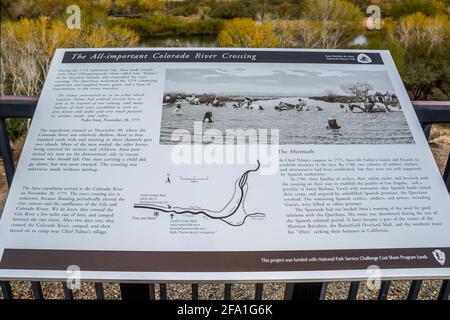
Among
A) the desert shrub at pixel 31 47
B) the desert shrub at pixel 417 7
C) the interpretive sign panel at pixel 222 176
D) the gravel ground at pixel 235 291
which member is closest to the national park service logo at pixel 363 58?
the interpretive sign panel at pixel 222 176

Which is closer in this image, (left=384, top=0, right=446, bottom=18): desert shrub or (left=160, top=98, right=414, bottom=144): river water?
(left=160, top=98, right=414, bottom=144): river water

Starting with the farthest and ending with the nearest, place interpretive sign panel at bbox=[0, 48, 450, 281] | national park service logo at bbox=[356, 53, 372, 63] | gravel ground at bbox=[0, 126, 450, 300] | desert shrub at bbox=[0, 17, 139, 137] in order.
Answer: desert shrub at bbox=[0, 17, 139, 137], gravel ground at bbox=[0, 126, 450, 300], national park service logo at bbox=[356, 53, 372, 63], interpretive sign panel at bbox=[0, 48, 450, 281]

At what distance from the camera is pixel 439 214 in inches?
42.5

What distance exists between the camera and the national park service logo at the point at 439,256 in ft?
3.31

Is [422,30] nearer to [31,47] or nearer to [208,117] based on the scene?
[31,47]

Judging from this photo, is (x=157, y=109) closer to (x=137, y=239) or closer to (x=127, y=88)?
(x=127, y=88)

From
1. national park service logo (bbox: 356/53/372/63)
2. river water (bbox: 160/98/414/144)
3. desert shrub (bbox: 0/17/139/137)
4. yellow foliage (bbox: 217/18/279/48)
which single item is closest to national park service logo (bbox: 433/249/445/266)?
river water (bbox: 160/98/414/144)

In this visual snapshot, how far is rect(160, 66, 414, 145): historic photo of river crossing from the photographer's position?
119 cm

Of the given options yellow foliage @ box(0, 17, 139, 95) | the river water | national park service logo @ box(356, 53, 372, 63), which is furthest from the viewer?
yellow foliage @ box(0, 17, 139, 95)

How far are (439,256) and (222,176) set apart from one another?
628 mm

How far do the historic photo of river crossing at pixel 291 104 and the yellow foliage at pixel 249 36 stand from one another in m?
16.9

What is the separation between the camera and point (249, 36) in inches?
713

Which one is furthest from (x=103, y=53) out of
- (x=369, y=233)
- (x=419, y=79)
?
(x=419, y=79)

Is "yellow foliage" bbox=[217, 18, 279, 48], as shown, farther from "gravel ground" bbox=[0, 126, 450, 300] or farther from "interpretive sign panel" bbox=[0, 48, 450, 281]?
"interpretive sign panel" bbox=[0, 48, 450, 281]
